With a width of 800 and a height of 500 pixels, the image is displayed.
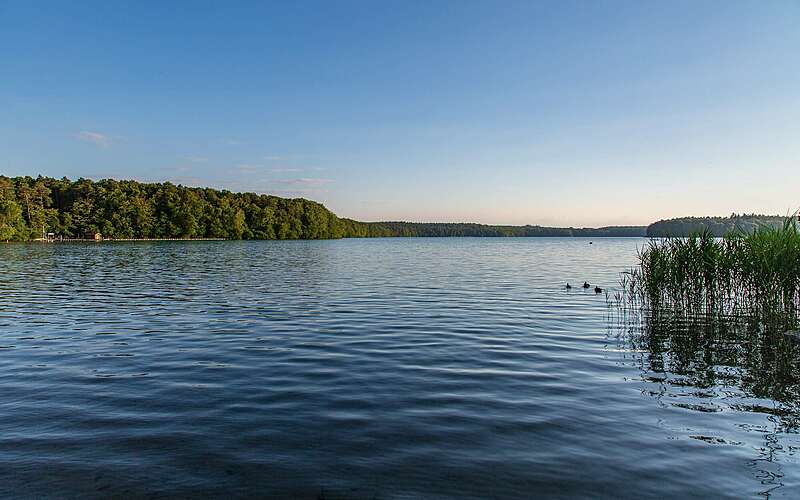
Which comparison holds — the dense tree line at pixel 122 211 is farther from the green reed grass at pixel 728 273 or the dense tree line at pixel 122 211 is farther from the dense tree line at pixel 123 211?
the green reed grass at pixel 728 273

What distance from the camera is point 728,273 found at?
20.6 m

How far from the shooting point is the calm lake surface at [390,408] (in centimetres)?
686

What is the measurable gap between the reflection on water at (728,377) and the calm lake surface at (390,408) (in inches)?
2.4

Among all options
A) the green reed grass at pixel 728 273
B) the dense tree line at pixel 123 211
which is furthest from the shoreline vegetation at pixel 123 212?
the green reed grass at pixel 728 273

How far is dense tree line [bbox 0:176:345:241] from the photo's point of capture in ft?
417

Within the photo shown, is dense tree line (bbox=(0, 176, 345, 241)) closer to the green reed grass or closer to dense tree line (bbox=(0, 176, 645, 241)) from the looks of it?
dense tree line (bbox=(0, 176, 645, 241))

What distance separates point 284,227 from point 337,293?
551ft

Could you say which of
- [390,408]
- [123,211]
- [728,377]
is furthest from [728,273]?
[123,211]

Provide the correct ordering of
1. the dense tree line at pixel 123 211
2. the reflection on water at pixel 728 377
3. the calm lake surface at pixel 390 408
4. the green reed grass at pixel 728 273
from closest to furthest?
the calm lake surface at pixel 390 408, the reflection on water at pixel 728 377, the green reed grass at pixel 728 273, the dense tree line at pixel 123 211

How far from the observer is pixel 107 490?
645 centimetres

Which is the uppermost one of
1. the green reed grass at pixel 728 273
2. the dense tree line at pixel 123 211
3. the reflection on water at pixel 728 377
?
the dense tree line at pixel 123 211

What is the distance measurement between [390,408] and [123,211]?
159 metres

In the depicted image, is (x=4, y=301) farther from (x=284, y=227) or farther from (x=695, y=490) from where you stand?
(x=284, y=227)

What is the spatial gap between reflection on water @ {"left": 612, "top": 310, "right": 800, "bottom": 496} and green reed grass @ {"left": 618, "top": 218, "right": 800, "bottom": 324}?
3.99ft
